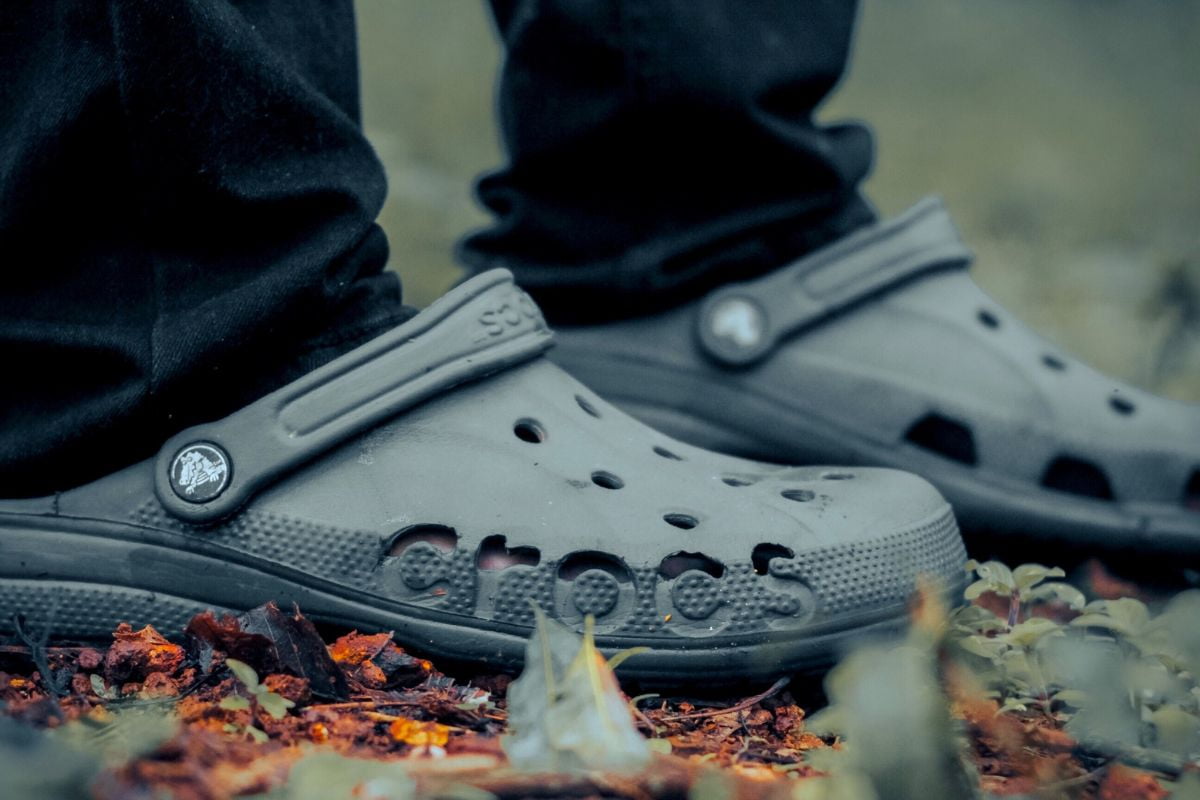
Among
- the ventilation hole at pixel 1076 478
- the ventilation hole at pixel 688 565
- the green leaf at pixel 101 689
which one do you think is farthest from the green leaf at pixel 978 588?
the green leaf at pixel 101 689

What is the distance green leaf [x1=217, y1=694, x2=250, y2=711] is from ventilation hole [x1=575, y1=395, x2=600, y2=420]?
1.49 ft

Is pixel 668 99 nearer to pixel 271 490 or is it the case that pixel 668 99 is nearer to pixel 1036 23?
pixel 271 490

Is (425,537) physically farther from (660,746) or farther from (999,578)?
(999,578)

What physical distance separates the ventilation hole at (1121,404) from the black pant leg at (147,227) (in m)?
1.03

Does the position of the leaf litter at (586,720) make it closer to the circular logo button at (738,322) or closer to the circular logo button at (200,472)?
the circular logo button at (200,472)

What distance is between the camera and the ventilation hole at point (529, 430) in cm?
114

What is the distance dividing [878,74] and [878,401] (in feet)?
17.4

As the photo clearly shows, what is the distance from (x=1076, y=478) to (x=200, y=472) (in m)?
1.12

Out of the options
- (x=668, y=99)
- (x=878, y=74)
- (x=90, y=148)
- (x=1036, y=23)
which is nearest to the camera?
(x=90, y=148)

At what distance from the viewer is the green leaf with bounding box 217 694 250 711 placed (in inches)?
34.6

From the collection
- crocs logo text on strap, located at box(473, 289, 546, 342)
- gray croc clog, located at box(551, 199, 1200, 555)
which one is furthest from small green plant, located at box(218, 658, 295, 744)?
gray croc clog, located at box(551, 199, 1200, 555)

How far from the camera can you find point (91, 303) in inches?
41.7

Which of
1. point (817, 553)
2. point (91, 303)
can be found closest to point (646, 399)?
point (817, 553)

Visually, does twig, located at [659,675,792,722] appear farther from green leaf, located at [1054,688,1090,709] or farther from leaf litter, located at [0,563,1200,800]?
green leaf, located at [1054,688,1090,709]
